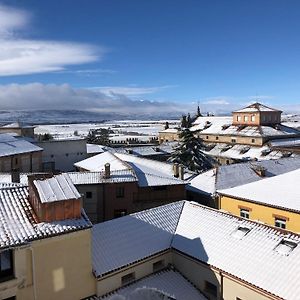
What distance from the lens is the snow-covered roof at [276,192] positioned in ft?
84.1

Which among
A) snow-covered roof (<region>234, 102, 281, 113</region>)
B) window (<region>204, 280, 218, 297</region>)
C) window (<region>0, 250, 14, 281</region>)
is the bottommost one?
window (<region>204, 280, 218, 297</region>)

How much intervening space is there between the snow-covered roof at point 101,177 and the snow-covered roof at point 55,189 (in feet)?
46.6

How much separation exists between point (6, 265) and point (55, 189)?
4.00 m

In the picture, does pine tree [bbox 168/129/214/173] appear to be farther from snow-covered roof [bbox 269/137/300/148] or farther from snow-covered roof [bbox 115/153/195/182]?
snow-covered roof [bbox 269/137/300/148]

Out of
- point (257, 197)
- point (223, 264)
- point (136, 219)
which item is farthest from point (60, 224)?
point (257, 197)

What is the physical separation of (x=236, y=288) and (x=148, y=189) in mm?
17579

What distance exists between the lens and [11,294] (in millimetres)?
15984

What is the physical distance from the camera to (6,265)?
16.1 m

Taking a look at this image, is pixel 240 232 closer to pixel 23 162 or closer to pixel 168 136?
pixel 23 162

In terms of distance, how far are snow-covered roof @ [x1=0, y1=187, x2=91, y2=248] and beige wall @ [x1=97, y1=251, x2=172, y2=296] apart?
308 centimetres

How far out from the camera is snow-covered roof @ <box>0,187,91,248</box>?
1566 cm

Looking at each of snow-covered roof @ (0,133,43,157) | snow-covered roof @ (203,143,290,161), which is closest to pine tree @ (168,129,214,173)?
snow-covered roof @ (203,143,290,161)

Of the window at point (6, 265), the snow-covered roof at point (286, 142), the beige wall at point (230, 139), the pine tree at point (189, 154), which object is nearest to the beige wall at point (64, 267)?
the window at point (6, 265)

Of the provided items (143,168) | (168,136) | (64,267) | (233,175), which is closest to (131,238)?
(64,267)
